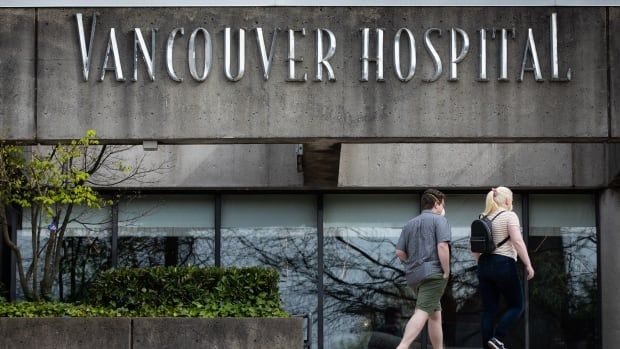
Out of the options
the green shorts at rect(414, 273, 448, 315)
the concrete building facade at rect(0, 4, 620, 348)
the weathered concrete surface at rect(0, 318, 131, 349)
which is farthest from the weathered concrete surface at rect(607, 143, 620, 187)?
the weathered concrete surface at rect(0, 318, 131, 349)

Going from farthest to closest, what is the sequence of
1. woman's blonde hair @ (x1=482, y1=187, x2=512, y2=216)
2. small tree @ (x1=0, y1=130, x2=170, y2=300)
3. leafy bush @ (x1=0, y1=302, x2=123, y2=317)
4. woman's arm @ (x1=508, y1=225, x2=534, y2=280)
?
small tree @ (x1=0, y1=130, x2=170, y2=300)
leafy bush @ (x1=0, y1=302, x2=123, y2=317)
woman's blonde hair @ (x1=482, y1=187, x2=512, y2=216)
woman's arm @ (x1=508, y1=225, x2=534, y2=280)

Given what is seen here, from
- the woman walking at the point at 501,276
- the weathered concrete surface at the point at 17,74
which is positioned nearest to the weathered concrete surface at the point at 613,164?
the woman walking at the point at 501,276

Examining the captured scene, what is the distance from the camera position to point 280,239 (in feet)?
56.4

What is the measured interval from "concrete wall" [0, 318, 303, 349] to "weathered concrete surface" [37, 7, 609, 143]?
214cm

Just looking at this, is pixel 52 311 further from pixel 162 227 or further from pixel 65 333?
pixel 162 227

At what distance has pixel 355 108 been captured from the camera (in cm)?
1305

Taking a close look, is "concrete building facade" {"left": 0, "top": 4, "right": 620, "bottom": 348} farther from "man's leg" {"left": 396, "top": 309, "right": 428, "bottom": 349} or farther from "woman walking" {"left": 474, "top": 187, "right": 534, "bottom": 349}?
"man's leg" {"left": 396, "top": 309, "right": 428, "bottom": 349}

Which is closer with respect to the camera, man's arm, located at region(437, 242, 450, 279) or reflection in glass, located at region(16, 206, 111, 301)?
man's arm, located at region(437, 242, 450, 279)

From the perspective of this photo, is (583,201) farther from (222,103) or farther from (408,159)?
(222,103)

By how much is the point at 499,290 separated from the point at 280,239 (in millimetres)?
6427

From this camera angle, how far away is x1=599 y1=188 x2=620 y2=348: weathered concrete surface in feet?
55.0

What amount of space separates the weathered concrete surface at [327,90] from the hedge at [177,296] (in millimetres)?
1494

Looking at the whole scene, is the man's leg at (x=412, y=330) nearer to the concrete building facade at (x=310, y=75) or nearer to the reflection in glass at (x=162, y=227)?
the concrete building facade at (x=310, y=75)

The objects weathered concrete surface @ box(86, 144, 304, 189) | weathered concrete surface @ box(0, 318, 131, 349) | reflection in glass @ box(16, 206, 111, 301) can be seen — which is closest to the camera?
weathered concrete surface @ box(0, 318, 131, 349)
